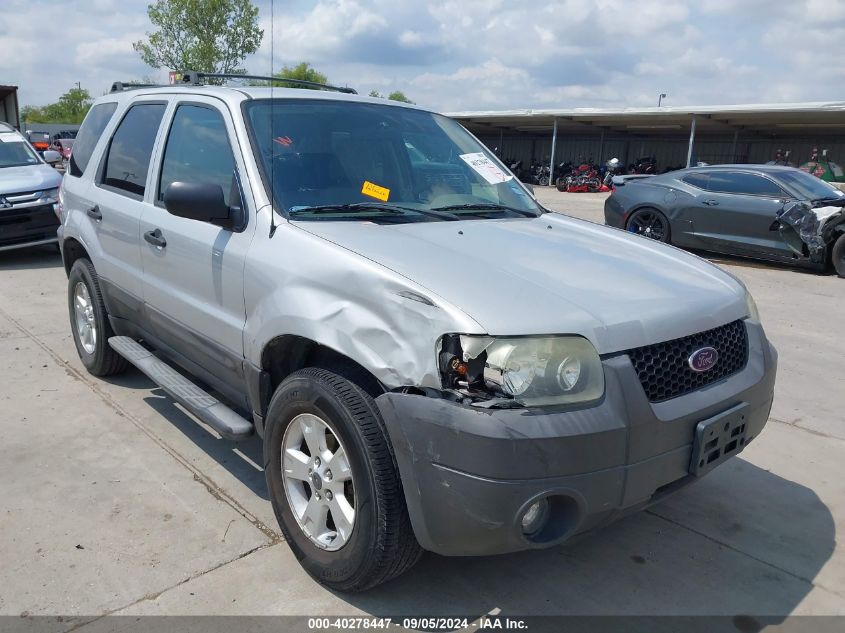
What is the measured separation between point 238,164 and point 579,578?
2.30m

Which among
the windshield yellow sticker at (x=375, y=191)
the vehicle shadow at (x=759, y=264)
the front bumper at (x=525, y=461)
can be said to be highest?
the windshield yellow sticker at (x=375, y=191)

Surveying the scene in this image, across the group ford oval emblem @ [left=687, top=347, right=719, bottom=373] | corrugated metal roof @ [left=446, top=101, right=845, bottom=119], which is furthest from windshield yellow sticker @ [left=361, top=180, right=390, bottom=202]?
corrugated metal roof @ [left=446, top=101, right=845, bottom=119]

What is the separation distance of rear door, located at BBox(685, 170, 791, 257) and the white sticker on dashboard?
7285 mm

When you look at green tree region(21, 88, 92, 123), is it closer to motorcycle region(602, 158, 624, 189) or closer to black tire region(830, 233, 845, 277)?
motorcycle region(602, 158, 624, 189)

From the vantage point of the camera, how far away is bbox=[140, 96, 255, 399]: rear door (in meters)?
3.14

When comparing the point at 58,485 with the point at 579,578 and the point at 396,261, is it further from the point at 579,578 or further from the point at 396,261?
the point at 579,578

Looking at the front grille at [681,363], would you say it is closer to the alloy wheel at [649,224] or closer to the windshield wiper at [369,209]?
the windshield wiper at [369,209]

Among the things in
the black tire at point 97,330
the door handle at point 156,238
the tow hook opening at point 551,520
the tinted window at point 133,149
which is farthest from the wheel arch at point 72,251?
the tow hook opening at point 551,520

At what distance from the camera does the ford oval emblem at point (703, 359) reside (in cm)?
256

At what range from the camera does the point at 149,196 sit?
3.90 m

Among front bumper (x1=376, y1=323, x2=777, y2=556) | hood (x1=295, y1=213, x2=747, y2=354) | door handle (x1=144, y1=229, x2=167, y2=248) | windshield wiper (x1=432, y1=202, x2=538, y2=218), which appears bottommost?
front bumper (x1=376, y1=323, x2=777, y2=556)

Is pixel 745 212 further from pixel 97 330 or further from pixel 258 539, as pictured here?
pixel 258 539

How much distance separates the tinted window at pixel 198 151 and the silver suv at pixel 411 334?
0.06ft

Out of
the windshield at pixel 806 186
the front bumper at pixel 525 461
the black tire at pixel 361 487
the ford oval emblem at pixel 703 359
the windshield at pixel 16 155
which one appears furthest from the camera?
the windshield at pixel 16 155
